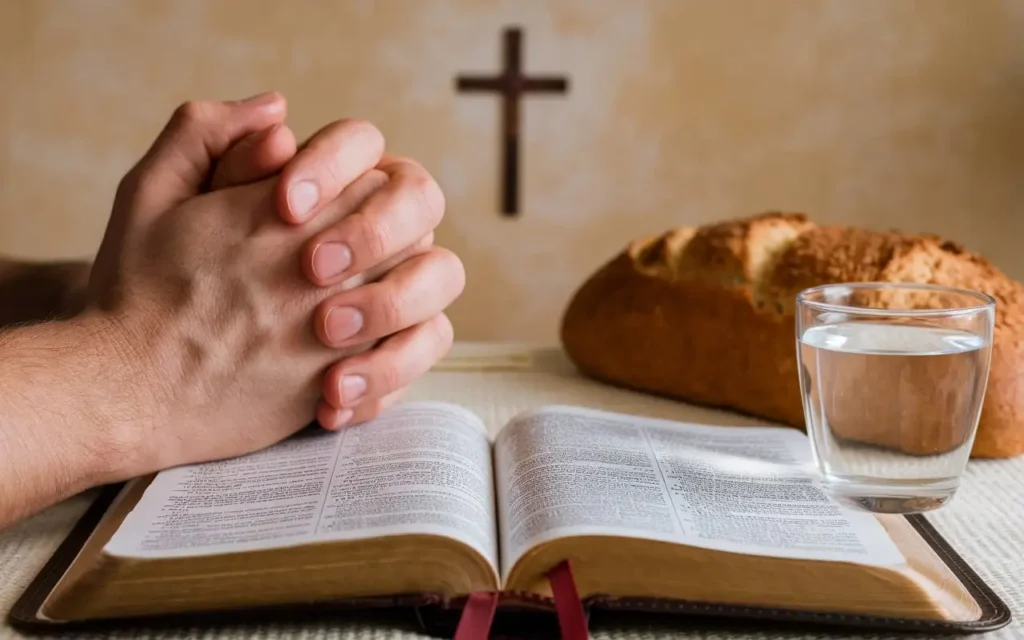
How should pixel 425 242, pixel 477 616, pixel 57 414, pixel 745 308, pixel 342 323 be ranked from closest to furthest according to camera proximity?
pixel 477 616, pixel 57 414, pixel 342 323, pixel 425 242, pixel 745 308

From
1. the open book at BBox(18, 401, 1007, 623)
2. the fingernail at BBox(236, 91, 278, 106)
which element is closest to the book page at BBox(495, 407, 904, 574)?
the open book at BBox(18, 401, 1007, 623)

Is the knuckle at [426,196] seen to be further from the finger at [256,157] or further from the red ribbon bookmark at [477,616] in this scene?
the red ribbon bookmark at [477,616]

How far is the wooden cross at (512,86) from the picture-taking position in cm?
258

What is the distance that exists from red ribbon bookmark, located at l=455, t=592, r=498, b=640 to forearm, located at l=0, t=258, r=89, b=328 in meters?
0.50

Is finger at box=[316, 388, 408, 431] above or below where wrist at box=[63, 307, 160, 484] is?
below

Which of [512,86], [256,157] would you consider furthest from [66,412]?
[512,86]

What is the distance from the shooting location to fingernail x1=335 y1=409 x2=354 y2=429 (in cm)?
74

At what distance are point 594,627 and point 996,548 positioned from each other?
10.7 inches

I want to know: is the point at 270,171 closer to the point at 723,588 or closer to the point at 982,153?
the point at 723,588

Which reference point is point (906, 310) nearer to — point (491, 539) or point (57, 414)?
point (491, 539)

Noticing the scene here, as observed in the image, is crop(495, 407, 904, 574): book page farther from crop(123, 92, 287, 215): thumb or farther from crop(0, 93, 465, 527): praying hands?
crop(123, 92, 287, 215): thumb

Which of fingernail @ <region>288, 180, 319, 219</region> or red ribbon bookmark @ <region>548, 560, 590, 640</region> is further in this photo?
fingernail @ <region>288, 180, 319, 219</region>

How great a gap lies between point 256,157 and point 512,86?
1.91 meters

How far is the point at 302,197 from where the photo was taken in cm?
71
